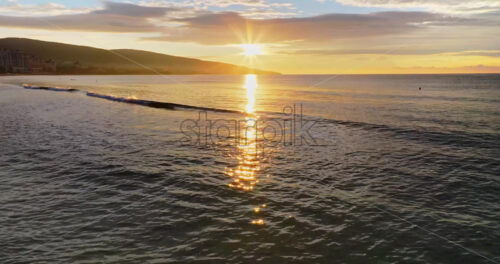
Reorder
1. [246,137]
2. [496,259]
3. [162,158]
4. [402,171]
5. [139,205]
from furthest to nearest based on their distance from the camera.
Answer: [246,137] < [162,158] < [402,171] < [139,205] < [496,259]

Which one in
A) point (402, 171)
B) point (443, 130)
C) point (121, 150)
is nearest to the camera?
point (402, 171)

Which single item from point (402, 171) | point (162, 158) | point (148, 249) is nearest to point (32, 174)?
point (162, 158)

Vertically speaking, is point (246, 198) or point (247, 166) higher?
point (247, 166)

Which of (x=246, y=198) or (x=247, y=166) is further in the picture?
(x=247, y=166)

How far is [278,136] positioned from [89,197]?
2047 centimetres

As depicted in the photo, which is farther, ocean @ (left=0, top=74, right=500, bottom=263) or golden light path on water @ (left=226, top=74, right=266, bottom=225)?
golden light path on water @ (left=226, top=74, right=266, bottom=225)

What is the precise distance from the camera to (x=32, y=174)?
59.7 feet

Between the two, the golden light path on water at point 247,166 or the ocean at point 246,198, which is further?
the golden light path on water at point 247,166

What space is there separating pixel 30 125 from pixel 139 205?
28.5 meters

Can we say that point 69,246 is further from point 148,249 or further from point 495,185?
point 495,185

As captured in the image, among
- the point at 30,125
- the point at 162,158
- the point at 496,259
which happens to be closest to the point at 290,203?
the point at 496,259

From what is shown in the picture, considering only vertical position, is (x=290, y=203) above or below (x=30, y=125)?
below

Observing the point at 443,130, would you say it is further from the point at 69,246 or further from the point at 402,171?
the point at 69,246

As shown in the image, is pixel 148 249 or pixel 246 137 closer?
pixel 148 249
